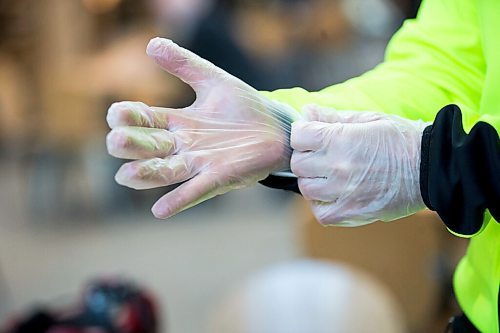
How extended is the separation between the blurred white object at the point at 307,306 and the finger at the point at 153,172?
715 millimetres

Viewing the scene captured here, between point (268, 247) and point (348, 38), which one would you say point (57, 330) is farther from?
point (348, 38)

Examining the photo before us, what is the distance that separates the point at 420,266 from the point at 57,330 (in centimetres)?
74

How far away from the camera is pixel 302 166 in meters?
0.66

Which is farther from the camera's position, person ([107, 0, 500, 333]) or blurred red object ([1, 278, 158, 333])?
blurred red object ([1, 278, 158, 333])

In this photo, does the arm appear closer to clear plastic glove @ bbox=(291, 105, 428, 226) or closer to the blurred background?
clear plastic glove @ bbox=(291, 105, 428, 226)

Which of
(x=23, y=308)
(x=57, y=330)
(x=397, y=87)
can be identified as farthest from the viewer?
(x=23, y=308)

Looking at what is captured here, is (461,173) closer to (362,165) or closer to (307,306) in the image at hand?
(362,165)

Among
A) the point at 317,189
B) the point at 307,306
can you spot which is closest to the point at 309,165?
the point at 317,189

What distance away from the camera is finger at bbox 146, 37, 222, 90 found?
0.63 meters

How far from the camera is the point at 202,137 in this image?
656 millimetres

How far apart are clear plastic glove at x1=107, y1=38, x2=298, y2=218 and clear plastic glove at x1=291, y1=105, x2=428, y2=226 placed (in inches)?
1.2

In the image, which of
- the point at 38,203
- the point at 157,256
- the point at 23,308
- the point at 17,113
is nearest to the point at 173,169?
the point at 23,308

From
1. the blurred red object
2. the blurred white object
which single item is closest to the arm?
the blurred white object

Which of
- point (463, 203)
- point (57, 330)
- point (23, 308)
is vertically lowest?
point (23, 308)
